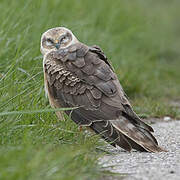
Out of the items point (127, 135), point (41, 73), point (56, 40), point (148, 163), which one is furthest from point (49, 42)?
point (148, 163)

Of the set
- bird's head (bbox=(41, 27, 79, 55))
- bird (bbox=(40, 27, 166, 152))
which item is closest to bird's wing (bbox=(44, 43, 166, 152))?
bird (bbox=(40, 27, 166, 152))

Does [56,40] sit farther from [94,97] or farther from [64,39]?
[94,97]

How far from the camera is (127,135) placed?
15.5 feet

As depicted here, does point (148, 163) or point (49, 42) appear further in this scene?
point (49, 42)

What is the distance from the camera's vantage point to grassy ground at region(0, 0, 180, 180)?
11.7ft

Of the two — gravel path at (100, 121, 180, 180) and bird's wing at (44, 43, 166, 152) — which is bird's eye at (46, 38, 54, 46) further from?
gravel path at (100, 121, 180, 180)

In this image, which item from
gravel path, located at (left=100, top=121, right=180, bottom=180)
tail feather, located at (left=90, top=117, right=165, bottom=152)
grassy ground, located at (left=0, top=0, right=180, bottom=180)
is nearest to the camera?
grassy ground, located at (left=0, top=0, right=180, bottom=180)

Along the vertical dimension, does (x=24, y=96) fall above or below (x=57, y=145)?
above

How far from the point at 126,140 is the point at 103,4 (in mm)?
6163

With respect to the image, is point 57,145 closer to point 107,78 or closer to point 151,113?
point 107,78

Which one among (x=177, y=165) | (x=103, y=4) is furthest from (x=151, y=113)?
(x=103, y=4)

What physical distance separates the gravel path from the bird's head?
1453 millimetres

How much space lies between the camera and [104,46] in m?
8.31

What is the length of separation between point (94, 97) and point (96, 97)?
19 mm
